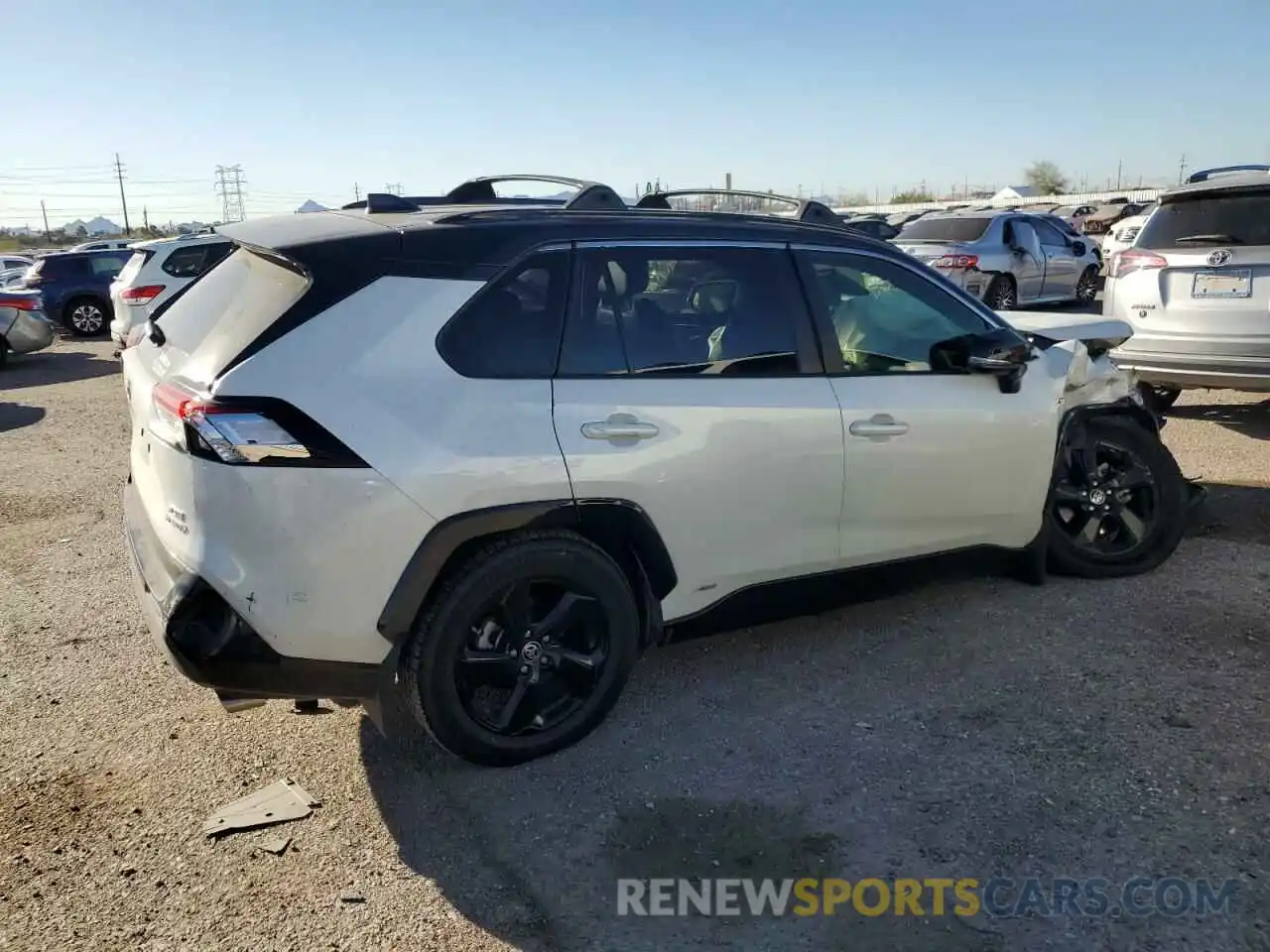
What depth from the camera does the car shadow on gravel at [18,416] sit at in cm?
998

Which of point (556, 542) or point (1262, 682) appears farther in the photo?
point (1262, 682)

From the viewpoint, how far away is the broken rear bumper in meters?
3.01

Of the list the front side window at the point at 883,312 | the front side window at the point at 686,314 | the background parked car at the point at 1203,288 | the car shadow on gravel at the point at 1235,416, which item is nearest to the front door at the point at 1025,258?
the car shadow on gravel at the point at 1235,416

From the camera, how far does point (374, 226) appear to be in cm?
336

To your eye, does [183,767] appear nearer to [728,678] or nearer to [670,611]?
[670,611]

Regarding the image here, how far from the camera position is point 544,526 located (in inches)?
131

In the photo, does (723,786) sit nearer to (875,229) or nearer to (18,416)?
(875,229)

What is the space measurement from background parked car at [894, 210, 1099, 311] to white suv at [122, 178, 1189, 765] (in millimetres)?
9910

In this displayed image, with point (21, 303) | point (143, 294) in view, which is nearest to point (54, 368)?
point (21, 303)

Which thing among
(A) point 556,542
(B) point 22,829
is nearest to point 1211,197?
(A) point 556,542

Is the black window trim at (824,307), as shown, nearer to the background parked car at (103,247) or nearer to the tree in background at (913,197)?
the background parked car at (103,247)

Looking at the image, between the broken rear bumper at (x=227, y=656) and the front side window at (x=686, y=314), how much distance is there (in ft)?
3.91

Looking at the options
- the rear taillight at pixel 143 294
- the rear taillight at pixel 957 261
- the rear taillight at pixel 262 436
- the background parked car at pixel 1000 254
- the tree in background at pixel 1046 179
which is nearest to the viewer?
the rear taillight at pixel 262 436

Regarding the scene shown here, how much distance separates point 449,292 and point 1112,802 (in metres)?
2.56
